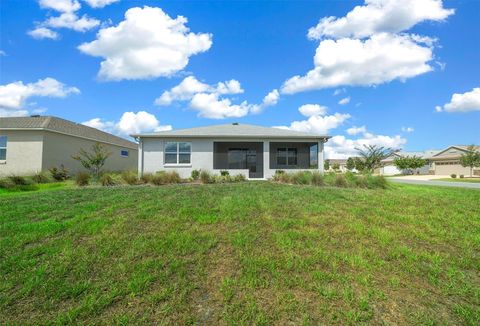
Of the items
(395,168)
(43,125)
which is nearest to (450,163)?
(395,168)

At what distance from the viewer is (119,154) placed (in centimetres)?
3020

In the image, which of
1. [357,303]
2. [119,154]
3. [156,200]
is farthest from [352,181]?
[119,154]

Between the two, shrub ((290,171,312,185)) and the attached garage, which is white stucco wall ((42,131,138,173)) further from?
the attached garage

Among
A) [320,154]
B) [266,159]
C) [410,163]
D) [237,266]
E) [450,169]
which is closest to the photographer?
[237,266]

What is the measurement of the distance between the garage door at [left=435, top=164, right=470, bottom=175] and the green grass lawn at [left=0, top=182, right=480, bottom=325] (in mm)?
45236

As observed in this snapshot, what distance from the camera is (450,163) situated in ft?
148

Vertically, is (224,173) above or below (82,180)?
above

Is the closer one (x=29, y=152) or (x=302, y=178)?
(x=302, y=178)

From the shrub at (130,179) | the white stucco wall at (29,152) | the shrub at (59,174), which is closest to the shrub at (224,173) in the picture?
the shrub at (130,179)

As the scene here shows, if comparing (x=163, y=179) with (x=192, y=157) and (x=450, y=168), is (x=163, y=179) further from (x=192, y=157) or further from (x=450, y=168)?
(x=450, y=168)

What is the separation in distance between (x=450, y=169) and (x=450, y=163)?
112 centimetres

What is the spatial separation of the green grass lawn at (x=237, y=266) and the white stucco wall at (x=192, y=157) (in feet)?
38.3

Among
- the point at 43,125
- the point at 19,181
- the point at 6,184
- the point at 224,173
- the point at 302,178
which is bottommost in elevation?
the point at 6,184

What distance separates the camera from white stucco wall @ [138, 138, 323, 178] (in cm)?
1845
